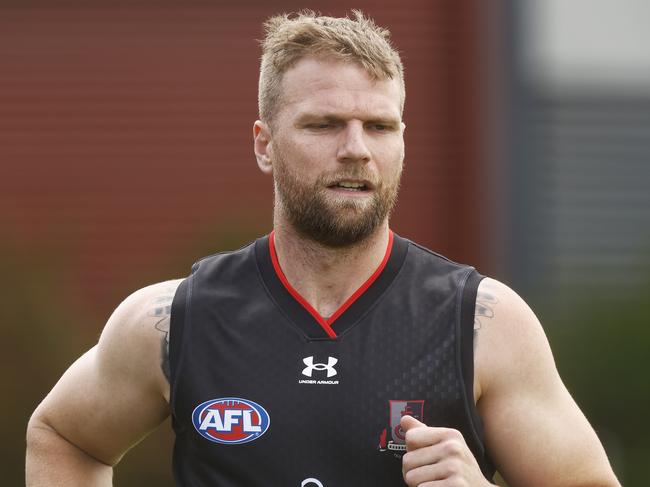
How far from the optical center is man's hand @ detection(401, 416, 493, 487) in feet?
9.77

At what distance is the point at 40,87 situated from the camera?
31.1 feet

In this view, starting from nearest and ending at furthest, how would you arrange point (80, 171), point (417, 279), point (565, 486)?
point (565, 486)
point (417, 279)
point (80, 171)

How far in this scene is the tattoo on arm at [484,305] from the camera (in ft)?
10.7

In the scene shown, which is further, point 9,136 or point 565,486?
point 9,136

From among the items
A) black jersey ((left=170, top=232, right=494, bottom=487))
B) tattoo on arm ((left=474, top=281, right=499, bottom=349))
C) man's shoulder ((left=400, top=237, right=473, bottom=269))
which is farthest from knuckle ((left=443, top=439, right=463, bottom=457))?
man's shoulder ((left=400, top=237, right=473, bottom=269))

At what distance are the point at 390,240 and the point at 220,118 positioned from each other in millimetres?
6117

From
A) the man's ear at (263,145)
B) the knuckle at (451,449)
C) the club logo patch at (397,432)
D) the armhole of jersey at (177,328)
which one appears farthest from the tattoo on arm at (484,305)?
the armhole of jersey at (177,328)

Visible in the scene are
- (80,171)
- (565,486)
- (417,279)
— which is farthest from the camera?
(80,171)

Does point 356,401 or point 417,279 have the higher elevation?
point 417,279

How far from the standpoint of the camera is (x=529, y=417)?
317 cm

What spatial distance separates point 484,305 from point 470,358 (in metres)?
0.18

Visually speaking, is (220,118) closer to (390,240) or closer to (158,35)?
(158,35)

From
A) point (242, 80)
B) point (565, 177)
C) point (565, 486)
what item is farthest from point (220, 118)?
point (565, 486)

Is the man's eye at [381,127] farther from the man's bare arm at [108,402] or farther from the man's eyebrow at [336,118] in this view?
the man's bare arm at [108,402]
